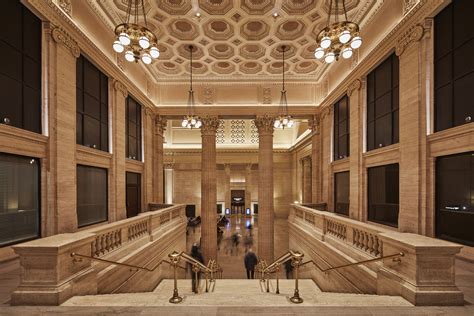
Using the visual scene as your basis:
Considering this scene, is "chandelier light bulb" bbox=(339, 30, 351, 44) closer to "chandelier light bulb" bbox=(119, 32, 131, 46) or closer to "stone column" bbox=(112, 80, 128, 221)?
"chandelier light bulb" bbox=(119, 32, 131, 46)

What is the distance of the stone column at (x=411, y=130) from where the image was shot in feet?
18.5

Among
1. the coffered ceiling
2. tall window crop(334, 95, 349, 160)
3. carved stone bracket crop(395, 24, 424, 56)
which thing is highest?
the coffered ceiling

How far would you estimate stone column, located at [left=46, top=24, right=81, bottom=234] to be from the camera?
579 centimetres

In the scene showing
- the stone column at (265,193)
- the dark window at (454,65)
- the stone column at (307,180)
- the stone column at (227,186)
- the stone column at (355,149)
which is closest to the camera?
the dark window at (454,65)

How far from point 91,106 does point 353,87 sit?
29.3ft

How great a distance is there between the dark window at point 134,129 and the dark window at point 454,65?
10133 mm

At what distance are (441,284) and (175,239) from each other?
9.08 metres

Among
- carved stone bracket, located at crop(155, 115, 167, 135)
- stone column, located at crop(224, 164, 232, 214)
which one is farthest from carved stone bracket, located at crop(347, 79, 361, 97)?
stone column, located at crop(224, 164, 232, 214)

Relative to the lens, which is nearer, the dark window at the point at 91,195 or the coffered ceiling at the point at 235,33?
the dark window at the point at 91,195

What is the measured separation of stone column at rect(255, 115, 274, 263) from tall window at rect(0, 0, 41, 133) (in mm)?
8881

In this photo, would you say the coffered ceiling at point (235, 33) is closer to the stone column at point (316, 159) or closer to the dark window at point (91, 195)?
the stone column at point (316, 159)

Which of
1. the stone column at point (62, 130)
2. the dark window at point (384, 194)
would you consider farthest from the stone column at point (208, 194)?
the dark window at point (384, 194)

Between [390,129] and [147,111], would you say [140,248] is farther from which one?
[390,129]

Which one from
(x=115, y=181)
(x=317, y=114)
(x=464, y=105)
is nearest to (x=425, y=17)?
(x=464, y=105)
